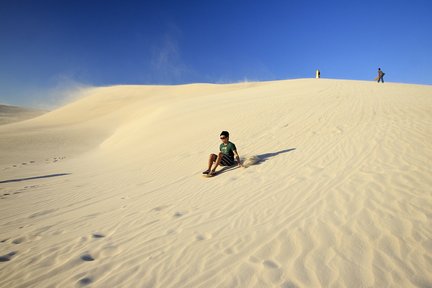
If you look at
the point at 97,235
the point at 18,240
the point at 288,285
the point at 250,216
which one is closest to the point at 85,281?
the point at 97,235

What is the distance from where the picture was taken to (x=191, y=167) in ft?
25.5

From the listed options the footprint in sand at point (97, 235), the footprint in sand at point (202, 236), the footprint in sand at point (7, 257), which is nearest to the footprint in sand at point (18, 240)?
the footprint in sand at point (7, 257)

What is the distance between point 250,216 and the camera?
3785 mm

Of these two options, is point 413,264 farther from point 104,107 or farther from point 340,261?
point 104,107

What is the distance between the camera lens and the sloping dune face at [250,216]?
99.2 inches

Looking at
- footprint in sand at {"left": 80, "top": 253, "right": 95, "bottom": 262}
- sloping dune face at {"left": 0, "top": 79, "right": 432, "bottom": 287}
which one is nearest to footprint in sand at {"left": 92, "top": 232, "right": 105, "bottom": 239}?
sloping dune face at {"left": 0, "top": 79, "right": 432, "bottom": 287}

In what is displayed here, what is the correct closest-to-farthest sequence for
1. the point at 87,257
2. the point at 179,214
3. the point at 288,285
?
the point at 288,285 → the point at 87,257 → the point at 179,214

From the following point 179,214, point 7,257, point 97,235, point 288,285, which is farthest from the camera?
point 179,214

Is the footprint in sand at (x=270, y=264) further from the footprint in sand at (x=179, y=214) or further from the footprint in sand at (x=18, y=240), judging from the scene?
the footprint in sand at (x=18, y=240)

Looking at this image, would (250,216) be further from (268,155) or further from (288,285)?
(268,155)

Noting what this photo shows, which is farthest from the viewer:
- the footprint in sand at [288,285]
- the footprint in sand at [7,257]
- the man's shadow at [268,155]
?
the man's shadow at [268,155]

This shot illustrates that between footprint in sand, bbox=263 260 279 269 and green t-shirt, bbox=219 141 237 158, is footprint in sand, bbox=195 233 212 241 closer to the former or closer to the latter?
footprint in sand, bbox=263 260 279 269

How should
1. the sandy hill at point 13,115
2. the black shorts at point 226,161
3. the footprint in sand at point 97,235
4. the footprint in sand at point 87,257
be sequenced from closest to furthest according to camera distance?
the footprint in sand at point 87,257
the footprint in sand at point 97,235
the black shorts at point 226,161
the sandy hill at point 13,115

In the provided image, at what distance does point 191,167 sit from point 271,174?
117 inches
